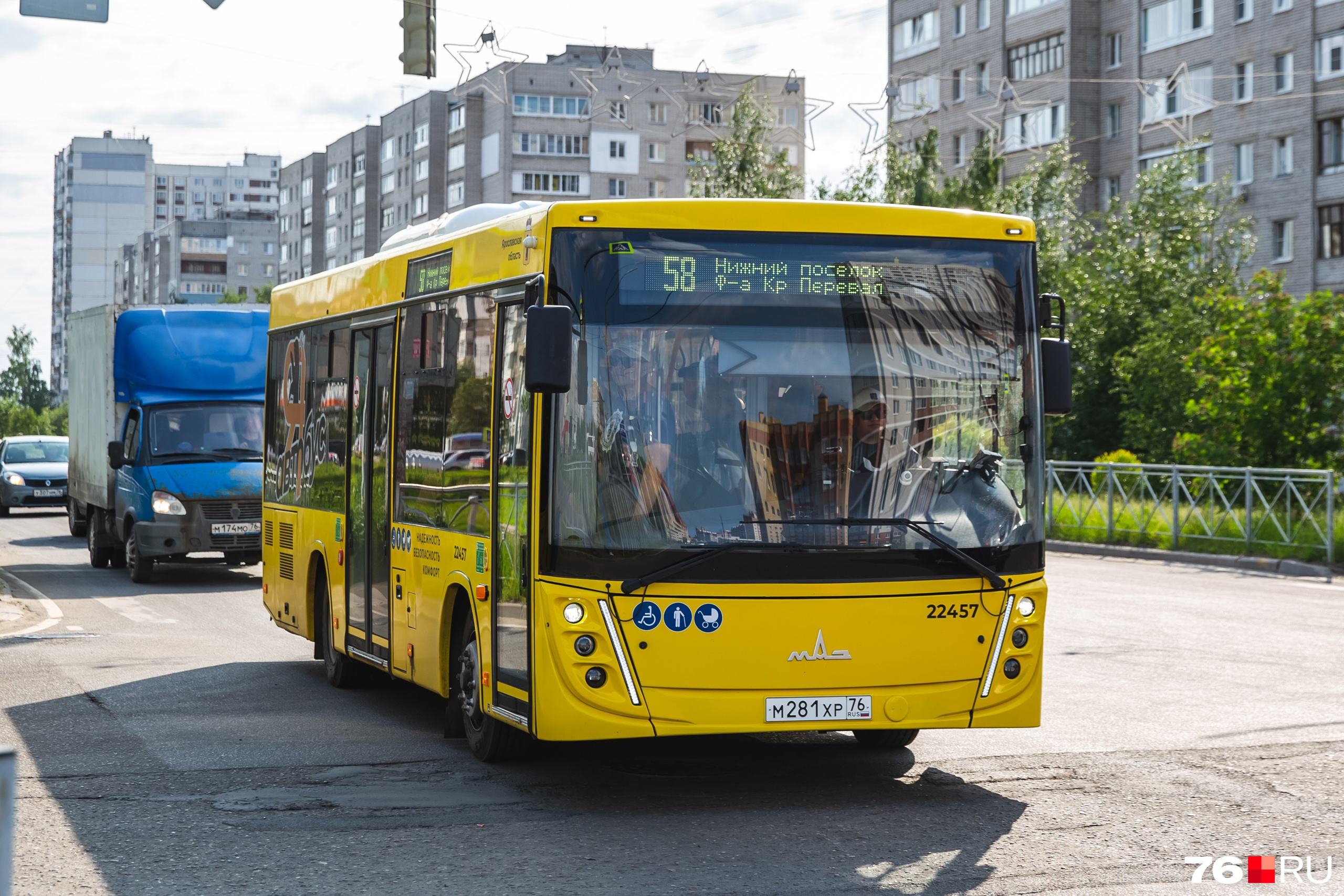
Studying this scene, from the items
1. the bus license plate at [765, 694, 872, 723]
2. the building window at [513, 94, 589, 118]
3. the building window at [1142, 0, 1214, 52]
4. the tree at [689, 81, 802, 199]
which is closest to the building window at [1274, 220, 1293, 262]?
the building window at [1142, 0, 1214, 52]

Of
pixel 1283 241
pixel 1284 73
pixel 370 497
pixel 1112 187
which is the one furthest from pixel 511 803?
pixel 1112 187

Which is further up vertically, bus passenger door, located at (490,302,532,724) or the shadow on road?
bus passenger door, located at (490,302,532,724)

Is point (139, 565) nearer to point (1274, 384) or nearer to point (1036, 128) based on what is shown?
point (1274, 384)

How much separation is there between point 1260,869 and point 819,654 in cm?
198

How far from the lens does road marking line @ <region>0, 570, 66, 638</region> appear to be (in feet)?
48.4

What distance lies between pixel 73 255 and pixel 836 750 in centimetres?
18132

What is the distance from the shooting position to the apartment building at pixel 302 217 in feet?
400

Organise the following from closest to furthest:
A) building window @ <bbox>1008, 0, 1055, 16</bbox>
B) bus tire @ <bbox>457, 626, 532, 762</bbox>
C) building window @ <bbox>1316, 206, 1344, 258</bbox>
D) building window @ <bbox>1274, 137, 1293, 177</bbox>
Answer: bus tire @ <bbox>457, 626, 532, 762</bbox>, building window @ <bbox>1316, 206, 1344, 258</bbox>, building window @ <bbox>1274, 137, 1293, 177</bbox>, building window @ <bbox>1008, 0, 1055, 16</bbox>

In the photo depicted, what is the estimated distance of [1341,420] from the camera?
25.4 metres

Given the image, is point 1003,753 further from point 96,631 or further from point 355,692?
point 96,631

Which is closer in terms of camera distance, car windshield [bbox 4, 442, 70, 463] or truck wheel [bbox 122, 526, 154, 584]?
truck wheel [bbox 122, 526, 154, 584]

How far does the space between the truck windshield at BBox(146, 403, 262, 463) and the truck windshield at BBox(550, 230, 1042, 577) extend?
44.0ft

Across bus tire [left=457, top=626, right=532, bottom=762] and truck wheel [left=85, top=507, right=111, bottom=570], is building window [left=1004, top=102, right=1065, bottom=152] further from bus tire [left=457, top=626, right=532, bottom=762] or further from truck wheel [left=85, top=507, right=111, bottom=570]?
bus tire [left=457, top=626, right=532, bottom=762]

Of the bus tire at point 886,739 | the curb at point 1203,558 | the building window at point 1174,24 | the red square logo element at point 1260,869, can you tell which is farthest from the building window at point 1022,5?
the red square logo element at point 1260,869
